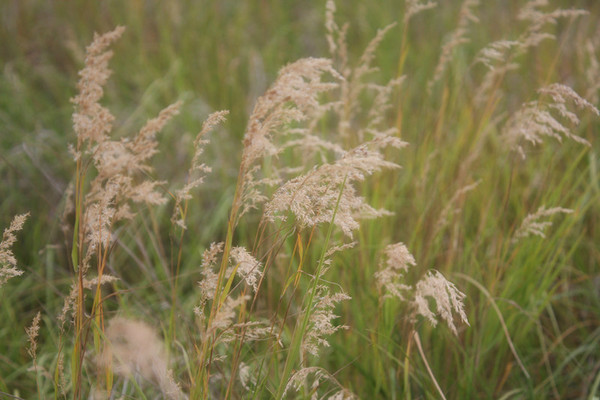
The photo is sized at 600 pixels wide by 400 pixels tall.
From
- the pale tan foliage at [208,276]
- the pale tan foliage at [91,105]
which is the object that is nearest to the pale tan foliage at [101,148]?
the pale tan foliage at [91,105]

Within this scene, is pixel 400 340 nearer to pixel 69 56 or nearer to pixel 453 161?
pixel 453 161

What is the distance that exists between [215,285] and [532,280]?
114cm

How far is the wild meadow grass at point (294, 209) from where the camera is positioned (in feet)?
3.89

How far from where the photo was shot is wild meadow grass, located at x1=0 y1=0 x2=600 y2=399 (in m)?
1.19

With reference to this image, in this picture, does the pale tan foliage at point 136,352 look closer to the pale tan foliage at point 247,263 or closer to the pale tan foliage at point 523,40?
the pale tan foliage at point 247,263

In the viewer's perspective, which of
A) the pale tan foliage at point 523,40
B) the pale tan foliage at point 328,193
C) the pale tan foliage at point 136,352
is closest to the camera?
the pale tan foliage at point 328,193

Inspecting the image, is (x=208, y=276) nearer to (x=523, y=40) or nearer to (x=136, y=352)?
(x=136, y=352)

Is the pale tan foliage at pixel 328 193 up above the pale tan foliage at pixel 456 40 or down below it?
below

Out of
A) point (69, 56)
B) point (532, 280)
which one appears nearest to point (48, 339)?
point (532, 280)

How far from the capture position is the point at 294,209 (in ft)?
3.58

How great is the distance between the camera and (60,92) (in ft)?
10.9

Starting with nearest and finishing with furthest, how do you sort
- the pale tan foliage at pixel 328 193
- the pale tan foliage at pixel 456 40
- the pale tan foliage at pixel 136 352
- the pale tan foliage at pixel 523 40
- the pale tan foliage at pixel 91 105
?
the pale tan foliage at pixel 328 193 < the pale tan foliage at pixel 91 105 < the pale tan foliage at pixel 136 352 < the pale tan foliage at pixel 523 40 < the pale tan foliage at pixel 456 40

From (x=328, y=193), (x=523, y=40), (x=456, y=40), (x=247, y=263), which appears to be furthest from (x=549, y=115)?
(x=247, y=263)

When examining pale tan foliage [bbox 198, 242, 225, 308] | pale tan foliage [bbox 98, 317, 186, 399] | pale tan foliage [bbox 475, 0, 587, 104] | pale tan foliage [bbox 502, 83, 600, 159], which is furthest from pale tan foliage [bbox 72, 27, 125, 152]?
pale tan foliage [bbox 475, 0, 587, 104]
